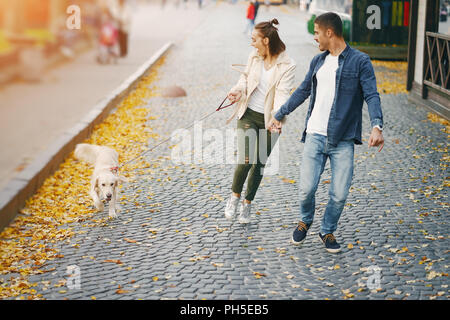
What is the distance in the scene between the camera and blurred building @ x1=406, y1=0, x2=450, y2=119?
11.3 metres

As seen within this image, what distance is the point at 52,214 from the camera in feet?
20.9

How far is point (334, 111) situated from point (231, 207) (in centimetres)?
171

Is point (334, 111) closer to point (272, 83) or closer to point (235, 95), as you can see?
point (272, 83)

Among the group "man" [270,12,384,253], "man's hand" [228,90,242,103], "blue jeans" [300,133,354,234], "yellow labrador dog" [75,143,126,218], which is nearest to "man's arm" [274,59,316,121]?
"man" [270,12,384,253]

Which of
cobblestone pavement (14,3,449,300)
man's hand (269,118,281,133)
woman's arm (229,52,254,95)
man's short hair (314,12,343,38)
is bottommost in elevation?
cobblestone pavement (14,3,449,300)

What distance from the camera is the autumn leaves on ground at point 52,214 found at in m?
4.89

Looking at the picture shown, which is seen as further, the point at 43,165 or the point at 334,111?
the point at 43,165

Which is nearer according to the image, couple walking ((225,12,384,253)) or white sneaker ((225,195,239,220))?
couple walking ((225,12,384,253))

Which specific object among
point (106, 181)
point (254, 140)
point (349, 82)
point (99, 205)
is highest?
point (349, 82)

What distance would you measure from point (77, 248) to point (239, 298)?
1853 millimetres

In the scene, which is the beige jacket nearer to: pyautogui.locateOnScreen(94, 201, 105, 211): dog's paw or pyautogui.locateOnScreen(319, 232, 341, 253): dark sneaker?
pyautogui.locateOnScreen(319, 232, 341, 253): dark sneaker

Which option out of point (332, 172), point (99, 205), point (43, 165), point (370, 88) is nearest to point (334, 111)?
point (370, 88)

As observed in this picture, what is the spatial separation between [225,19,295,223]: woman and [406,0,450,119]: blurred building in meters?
6.22

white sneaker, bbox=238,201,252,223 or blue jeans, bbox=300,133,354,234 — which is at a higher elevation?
blue jeans, bbox=300,133,354,234
